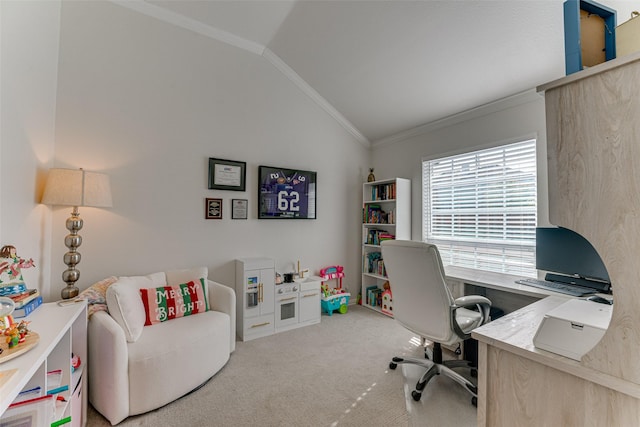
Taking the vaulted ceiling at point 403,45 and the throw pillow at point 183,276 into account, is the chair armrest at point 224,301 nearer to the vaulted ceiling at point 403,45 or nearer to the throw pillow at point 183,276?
the throw pillow at point 183,276

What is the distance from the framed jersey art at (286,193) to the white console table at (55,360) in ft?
6.40

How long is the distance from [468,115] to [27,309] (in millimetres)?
3944

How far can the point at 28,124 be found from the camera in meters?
1.82

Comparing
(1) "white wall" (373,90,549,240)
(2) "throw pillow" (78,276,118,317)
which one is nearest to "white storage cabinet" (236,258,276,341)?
(2) "throw pillow" (78,276,118,317)

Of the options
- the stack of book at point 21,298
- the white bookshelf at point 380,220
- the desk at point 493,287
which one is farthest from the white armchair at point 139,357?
the white bookshelf at point 380,220

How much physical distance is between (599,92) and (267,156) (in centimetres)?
301

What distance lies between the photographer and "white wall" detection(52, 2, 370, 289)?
2410 millimetres

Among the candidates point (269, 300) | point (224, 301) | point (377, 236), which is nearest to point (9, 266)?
point (224, 301)

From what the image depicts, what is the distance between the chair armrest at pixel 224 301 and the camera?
8.11 feet

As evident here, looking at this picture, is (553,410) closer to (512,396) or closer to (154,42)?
(512,396)

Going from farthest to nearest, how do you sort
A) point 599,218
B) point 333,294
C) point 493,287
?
1. point 333,294
2. point 493,287
3. point 599,218

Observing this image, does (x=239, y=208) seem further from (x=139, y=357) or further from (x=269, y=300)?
(x=139, y=357)

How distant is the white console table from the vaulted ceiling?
112 inches

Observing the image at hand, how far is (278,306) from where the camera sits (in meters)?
3.11
